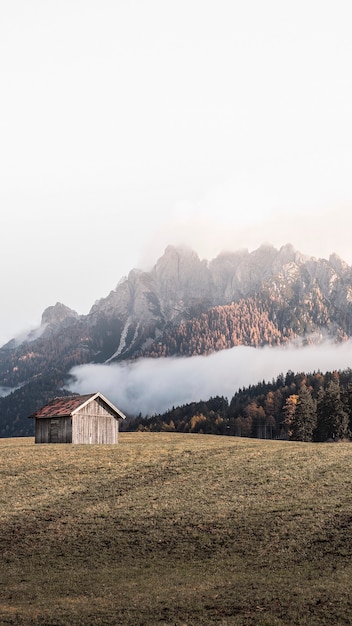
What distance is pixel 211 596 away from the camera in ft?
78.7

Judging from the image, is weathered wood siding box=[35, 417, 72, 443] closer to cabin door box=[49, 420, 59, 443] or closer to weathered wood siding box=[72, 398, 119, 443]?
cabin door box=[49, 420, 59, 443]

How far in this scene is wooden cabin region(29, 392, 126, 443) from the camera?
283ft

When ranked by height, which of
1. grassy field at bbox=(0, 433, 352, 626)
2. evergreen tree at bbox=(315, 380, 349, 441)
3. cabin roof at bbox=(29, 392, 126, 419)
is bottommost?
grassy field at bbox=(0, 433, 352, 626)

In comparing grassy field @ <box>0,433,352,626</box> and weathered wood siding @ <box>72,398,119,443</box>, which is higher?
weathered wood siding @ <box>72,398,119,443</box>

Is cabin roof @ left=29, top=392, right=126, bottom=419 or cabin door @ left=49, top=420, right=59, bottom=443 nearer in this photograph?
cabin roof @ left=29, top=392, right=126, bottom=419

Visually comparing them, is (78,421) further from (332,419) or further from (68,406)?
(332,419)

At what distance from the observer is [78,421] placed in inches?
3415

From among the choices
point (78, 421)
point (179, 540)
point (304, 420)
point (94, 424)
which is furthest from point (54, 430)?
point (304, 420)

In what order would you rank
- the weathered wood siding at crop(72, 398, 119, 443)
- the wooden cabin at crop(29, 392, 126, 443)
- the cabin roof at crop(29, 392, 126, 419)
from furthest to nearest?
the cabin roof at crop(29, 392, 126, 419)
the weathered wood siding at crop(72, 398, 119, 443)
the wooden cabin at crop(29, 392, 126, 443)

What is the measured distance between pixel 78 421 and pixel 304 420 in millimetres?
76117

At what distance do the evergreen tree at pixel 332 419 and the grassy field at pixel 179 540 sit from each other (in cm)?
7569

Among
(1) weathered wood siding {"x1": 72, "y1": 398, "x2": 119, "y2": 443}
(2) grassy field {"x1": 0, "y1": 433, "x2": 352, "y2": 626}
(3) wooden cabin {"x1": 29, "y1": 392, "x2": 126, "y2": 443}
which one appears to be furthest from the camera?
(1) weathered wood siding {"x1": 72, "y1": 398, "x2": 119, "y2": 443}

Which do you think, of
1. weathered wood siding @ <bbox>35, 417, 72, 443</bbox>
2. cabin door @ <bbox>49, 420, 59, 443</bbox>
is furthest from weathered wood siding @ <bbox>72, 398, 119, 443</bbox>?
cabin door @ <bbox>49, 420, 59, 443</bbox>

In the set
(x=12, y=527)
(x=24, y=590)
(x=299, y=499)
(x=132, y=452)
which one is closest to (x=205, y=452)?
(x=132, y=452)
